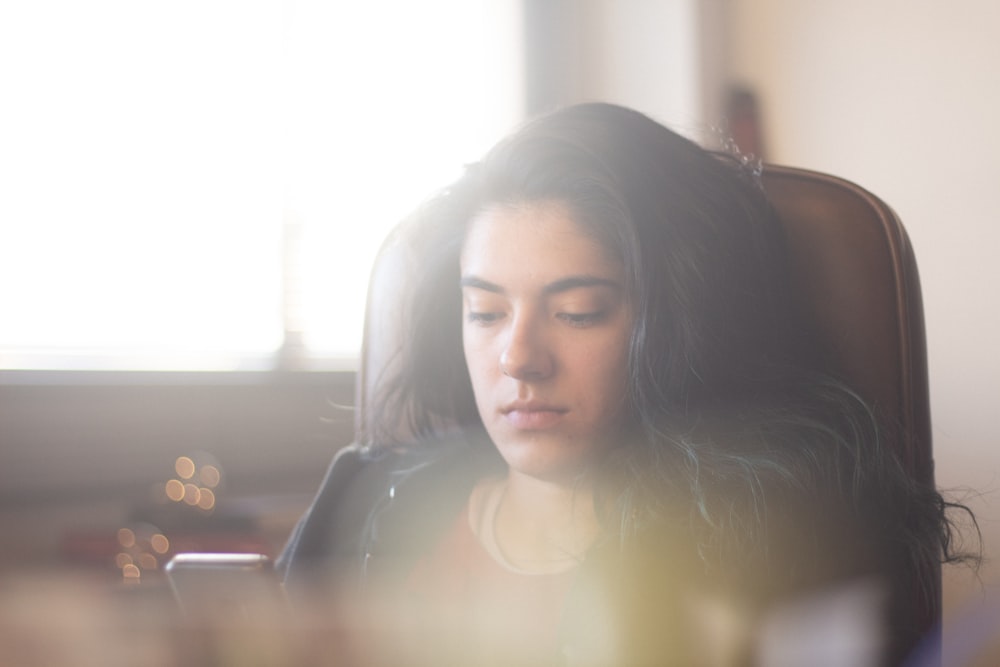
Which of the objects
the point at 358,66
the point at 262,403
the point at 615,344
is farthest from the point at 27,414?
the point at 615,344

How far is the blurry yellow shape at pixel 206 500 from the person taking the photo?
2082 mm

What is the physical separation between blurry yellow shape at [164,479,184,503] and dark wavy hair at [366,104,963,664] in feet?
4.52

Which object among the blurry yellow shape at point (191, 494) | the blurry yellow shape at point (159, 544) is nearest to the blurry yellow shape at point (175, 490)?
the blurry yellow shape at point (191, 494)

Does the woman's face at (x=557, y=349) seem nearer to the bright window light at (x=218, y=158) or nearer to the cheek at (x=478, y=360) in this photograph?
the cheek at (x=478, y=360)

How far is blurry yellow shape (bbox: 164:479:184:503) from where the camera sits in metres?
2.07

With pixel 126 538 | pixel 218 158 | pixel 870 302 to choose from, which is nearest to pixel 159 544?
pixel 126 538

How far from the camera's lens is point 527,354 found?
90 centimetres

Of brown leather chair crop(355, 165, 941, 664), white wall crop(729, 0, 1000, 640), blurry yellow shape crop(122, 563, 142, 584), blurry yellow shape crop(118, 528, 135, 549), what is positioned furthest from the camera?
blurry yellow shape crop(118, 528, 135, 549)

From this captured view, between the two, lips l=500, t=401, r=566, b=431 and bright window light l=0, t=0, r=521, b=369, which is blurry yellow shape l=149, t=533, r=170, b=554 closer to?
bright window light l=0, t=0, r=521, b=369

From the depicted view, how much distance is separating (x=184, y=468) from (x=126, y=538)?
28cm

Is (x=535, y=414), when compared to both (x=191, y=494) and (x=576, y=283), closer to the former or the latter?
(x=576, y=283)

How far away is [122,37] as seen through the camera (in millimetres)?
2186

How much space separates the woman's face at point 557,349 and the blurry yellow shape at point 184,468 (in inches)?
55.3

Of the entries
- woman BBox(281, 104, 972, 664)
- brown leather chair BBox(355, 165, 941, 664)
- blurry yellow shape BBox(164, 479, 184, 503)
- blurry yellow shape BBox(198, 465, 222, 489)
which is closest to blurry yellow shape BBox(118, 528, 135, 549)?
blurry yellow shape BBox(164, 479, 184, 503)
